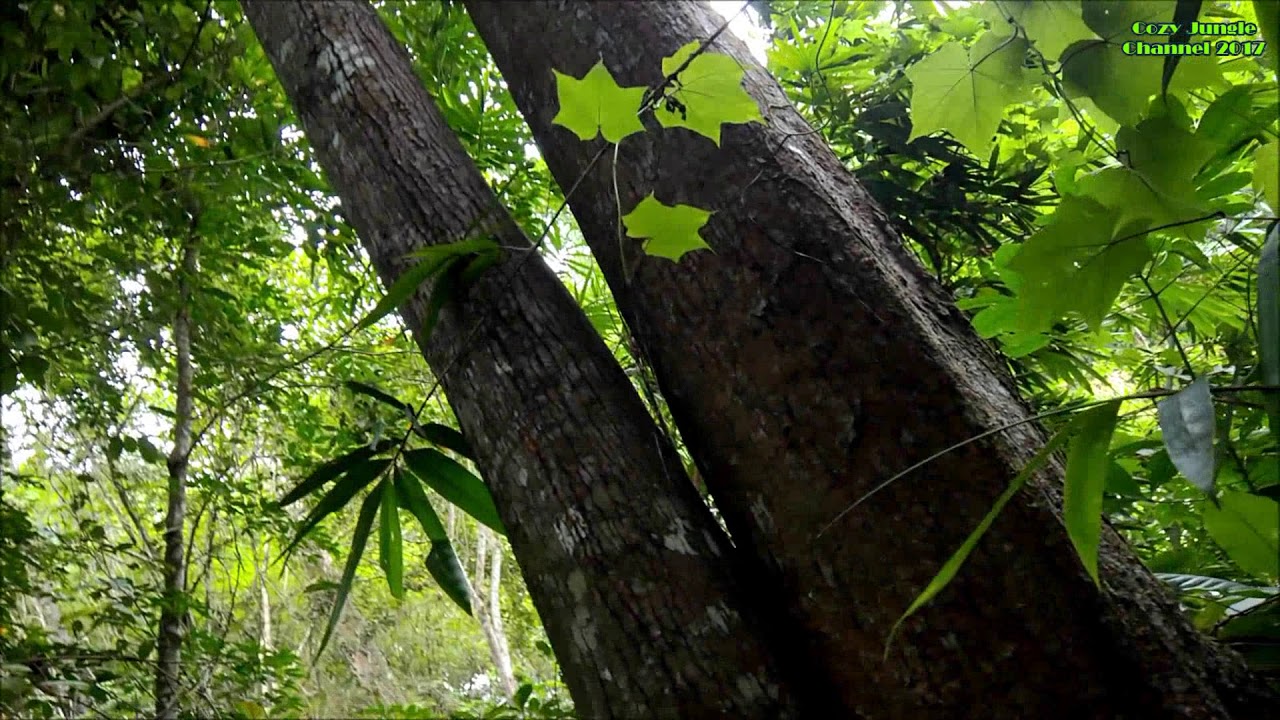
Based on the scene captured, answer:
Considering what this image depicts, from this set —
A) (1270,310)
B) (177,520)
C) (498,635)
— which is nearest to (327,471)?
(1270,310)

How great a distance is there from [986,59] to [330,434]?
2.70 metres

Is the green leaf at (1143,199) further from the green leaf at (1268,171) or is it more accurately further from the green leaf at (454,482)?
the green leaf at (454,482)

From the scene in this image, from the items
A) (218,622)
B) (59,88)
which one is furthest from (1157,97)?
(218,622)

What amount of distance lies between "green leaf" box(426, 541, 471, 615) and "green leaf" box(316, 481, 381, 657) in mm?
83

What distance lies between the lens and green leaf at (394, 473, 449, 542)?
3.06 feet

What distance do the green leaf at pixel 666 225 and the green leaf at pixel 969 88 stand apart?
0.57ft

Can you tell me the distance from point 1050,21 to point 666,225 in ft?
0.91

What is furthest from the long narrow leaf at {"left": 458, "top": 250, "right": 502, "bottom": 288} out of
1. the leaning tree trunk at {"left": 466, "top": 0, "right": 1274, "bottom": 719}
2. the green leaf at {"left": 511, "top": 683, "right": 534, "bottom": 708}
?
the green leaf at {"left": 511, "top": 683, "right": 534, "bottom": 708}

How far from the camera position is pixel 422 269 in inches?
28.4

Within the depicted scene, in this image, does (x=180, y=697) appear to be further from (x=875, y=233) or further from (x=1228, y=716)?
(x=1228, y=716)

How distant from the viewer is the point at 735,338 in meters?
0.70

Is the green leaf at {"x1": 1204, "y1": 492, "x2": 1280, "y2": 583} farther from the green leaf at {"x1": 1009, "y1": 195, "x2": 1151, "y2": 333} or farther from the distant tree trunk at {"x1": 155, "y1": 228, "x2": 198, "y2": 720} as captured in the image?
the distant tree trunk at {"x1": 155, "y1": 228, "x2": 198, "y2": 720}

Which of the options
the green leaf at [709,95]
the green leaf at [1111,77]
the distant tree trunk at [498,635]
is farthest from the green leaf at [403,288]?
the distant tree trunk at [498,635]

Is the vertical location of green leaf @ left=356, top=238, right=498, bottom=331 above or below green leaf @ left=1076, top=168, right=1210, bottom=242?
above
